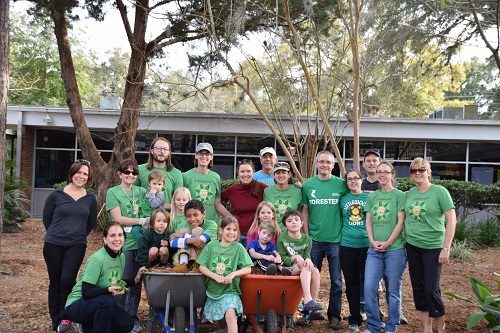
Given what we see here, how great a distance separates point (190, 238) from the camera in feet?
17.0

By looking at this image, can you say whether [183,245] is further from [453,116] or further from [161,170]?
[453,116]

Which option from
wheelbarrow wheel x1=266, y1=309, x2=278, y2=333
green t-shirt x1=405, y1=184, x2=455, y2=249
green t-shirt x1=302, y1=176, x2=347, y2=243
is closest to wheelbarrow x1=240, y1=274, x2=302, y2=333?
wheelbarrow wheel x1=266, y1=309, x2=278, y2=333

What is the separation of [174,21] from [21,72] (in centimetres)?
2184

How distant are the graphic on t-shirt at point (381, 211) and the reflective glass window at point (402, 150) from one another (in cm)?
1305

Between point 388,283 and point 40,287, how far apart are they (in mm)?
4959

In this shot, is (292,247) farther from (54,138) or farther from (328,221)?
(54,138)

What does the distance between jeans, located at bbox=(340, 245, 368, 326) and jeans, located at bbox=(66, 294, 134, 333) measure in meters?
2.27

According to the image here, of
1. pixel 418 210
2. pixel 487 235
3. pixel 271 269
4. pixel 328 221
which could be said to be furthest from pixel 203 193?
pixel 487 235

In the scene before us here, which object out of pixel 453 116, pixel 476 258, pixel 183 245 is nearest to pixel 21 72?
pixel 453 116

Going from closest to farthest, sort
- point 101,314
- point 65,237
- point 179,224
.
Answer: point 101,314 → point 65,237 → point 179,224

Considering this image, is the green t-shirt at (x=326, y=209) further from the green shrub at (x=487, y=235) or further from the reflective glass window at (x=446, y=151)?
the reflective glass window at (x=446, y=151)

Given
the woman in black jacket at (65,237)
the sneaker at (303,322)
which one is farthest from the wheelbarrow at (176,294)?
the sneaker at (303,322)

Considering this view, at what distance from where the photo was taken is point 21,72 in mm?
31375

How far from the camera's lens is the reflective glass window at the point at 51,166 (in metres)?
18.8
